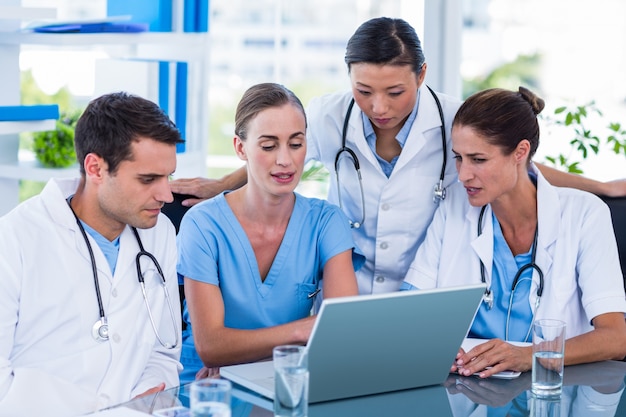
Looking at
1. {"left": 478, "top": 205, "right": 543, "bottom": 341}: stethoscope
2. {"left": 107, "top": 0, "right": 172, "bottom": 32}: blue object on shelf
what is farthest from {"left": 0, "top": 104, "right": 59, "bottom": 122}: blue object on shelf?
{"left": 478, "top": 205, "right": 543, "bottom": 341}: stethoscope

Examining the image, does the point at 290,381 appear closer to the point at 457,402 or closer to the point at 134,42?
the point at 457,402

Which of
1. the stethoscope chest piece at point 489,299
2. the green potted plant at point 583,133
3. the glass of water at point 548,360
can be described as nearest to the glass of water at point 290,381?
the glass of water at point 548,360

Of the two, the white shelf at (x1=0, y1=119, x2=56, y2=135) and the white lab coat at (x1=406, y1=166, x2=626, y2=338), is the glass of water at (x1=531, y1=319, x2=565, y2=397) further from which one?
the white shelf at (x1=0, y1=119, x2=56, y2=135)

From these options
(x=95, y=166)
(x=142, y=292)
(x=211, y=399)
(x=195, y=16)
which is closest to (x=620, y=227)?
(x=142, y=292)

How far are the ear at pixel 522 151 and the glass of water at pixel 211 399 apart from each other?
3.86ft

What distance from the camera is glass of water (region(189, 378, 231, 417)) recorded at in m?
1.30

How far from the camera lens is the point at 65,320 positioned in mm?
1870

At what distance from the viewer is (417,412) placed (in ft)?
5.23

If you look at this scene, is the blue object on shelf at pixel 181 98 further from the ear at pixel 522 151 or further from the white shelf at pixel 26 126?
the ear at pixel 522 151

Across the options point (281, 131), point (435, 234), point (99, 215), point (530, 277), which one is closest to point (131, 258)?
point (99, 215)

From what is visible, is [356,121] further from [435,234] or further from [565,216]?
[565,216]

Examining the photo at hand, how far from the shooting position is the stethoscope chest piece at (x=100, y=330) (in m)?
1.90

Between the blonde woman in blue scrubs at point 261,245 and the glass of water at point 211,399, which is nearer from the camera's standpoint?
the glass of water at point 211,399

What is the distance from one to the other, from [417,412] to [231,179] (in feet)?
3.81
